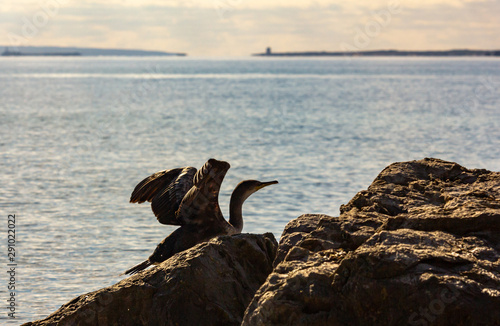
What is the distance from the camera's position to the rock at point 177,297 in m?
5.47

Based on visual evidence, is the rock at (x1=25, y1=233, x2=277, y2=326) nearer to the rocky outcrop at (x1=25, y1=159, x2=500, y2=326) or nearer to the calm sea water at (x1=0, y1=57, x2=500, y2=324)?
the rocky outcrop at (x1=25, y1=159, x2=500, y2=326)

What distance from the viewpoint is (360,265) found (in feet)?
13.6

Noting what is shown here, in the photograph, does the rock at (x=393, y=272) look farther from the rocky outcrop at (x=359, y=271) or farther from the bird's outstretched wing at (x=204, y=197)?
the bird's outstretched wing at (x=204, y=197)

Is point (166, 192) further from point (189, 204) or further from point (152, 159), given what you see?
point (152, 159)

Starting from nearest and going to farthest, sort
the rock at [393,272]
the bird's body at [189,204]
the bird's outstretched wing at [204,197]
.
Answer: the rock at [393,272]
the bird's outstretched wing at [204,197]
the bird's body at [189,204]

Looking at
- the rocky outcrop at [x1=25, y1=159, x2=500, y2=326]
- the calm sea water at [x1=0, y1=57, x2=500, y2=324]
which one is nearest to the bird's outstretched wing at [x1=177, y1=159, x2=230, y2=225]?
the rocky outcrop at [x1=25, y1=159, x2=500, y2=326]

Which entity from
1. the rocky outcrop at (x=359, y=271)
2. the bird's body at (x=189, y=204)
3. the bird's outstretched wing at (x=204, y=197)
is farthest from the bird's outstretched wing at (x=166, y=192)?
the rocky outcrop at (x=359, y=271)

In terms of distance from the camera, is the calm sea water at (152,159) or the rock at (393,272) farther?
the calm sea water at (152,159)

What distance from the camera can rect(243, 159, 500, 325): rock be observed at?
399 cm

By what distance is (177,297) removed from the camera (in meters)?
5.47

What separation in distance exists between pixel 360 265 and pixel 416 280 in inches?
13.9

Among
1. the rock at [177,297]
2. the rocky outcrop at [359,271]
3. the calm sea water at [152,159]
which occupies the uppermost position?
the rocky outcrop at [359,271]

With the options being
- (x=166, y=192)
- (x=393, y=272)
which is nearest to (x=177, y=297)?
(x=393, y=272)

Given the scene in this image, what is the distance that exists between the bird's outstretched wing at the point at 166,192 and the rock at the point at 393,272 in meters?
2.72
